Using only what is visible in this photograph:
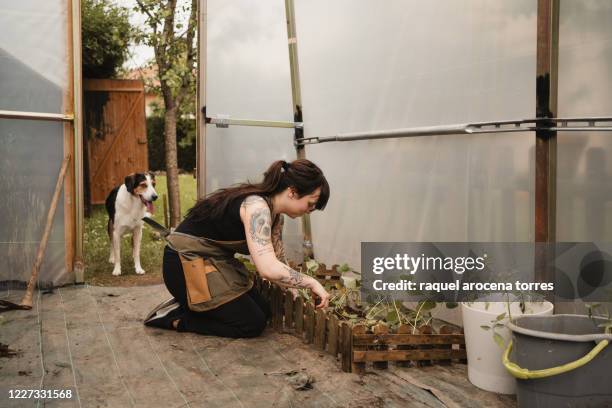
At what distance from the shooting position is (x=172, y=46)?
25.2ft

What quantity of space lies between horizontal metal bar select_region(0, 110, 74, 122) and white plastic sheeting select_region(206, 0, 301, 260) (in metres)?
1.19

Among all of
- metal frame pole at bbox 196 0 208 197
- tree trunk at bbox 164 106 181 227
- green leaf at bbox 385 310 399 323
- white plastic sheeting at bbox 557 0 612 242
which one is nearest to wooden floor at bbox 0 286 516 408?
green leaf at bbox 385 310 399 323

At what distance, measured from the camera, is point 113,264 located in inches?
235

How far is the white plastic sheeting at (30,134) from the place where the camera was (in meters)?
4.58

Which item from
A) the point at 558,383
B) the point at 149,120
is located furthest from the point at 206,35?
the point at 149,120


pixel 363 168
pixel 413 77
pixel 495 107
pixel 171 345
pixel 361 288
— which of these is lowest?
pixel 171 345

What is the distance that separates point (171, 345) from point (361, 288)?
110 centimetres

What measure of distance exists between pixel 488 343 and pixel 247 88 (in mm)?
3534

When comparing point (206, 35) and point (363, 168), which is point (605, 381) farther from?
point (206, 35)

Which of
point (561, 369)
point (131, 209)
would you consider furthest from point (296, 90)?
point (561, 369)

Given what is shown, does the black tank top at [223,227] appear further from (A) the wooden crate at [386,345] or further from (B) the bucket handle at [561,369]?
(B) the bucket handle at [561,369]

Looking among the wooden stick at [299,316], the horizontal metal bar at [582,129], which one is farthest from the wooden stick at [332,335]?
the horizontal metal bar at [582,129]

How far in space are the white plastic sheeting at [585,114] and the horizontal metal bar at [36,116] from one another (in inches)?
142

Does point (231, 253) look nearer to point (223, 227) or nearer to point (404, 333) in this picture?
point (223, 227)
